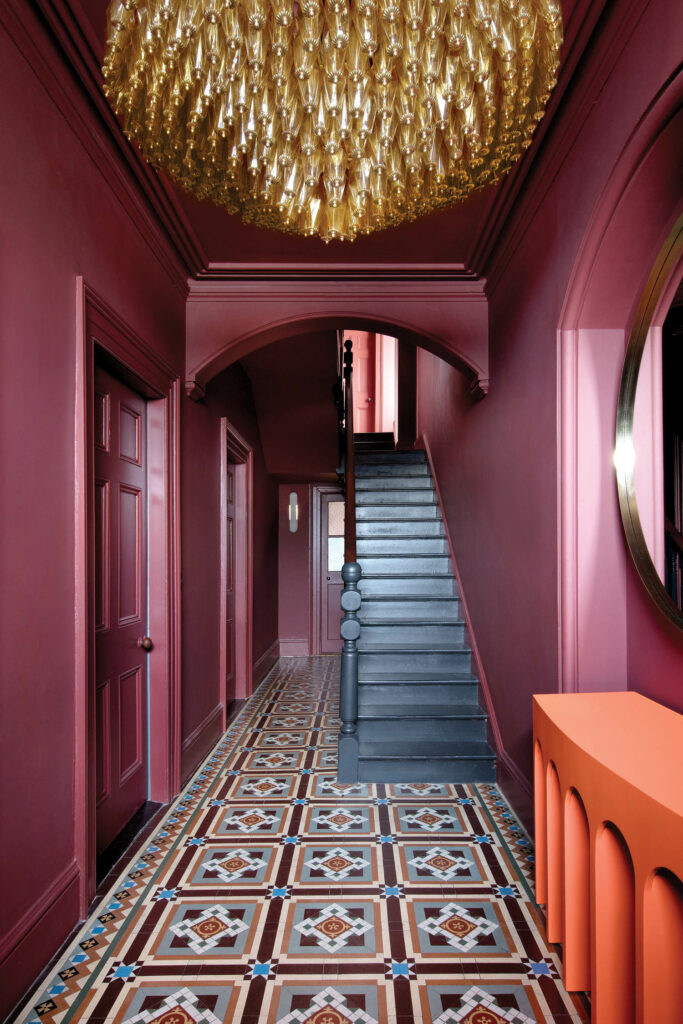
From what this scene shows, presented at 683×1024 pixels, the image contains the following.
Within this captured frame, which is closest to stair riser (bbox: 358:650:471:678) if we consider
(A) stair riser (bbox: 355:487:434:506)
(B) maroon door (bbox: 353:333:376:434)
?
(A) stair riser (bbox: 355:487:434:506)

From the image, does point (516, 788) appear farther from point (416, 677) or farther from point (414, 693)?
point (416, 677)

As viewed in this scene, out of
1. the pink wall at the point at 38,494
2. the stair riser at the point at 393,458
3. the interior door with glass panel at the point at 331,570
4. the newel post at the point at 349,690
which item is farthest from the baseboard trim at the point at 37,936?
the interior door with glass panel at the point at 331,570

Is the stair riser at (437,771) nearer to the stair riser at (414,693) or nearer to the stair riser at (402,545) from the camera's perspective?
the stair riser at (414,693)

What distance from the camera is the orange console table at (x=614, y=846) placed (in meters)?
1.16

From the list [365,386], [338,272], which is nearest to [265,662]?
[338,272]

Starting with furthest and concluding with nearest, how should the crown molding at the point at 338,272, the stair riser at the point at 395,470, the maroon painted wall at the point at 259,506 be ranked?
the stair riser at the point at 395,470 < the maroon painted wall at the point at 259,506 < the crown molding at the point at 338,272

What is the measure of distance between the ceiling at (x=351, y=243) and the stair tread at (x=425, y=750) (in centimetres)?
264

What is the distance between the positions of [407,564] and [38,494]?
3452mm

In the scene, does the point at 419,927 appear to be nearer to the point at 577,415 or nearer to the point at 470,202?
the point at 577,415

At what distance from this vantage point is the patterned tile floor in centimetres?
180

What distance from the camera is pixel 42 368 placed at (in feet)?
6.49

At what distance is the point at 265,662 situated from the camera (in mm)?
6371

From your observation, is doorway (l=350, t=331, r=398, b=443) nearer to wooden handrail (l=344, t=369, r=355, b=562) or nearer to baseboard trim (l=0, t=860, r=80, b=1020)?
wooden handrail (l=344, t=369, r=355, b=562)

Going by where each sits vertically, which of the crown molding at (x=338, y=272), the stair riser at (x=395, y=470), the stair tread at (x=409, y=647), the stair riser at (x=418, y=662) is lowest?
the stair riser at (x=418, y=662)
